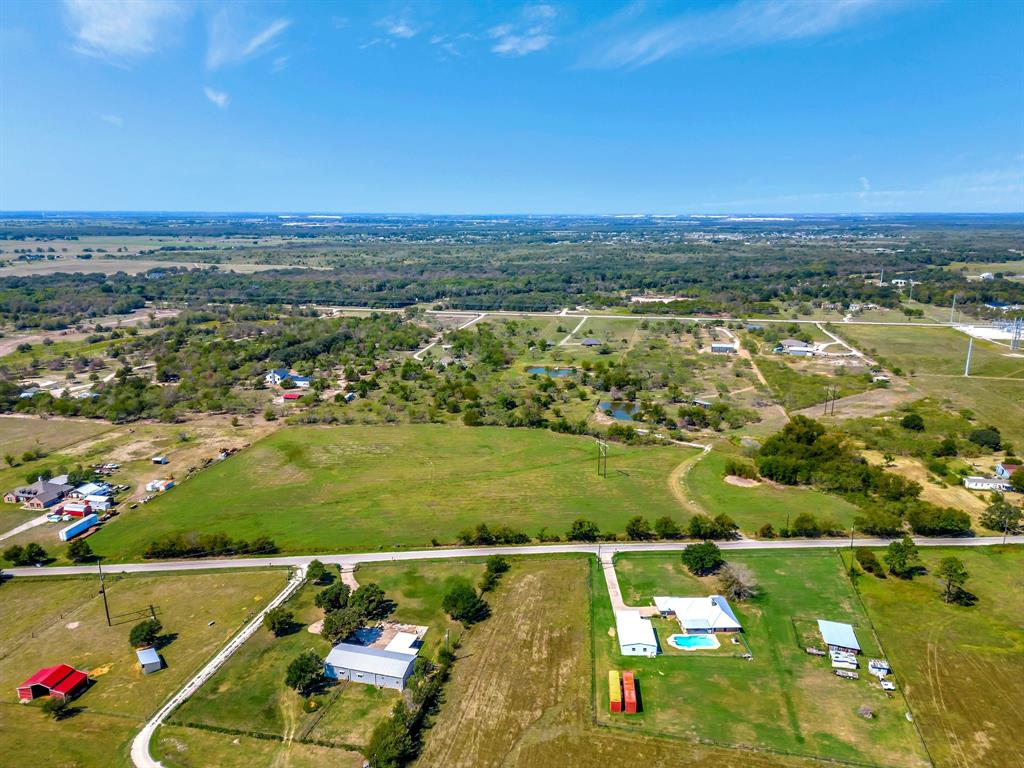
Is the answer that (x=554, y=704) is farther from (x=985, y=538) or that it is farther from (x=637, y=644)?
(x=985, y=538)

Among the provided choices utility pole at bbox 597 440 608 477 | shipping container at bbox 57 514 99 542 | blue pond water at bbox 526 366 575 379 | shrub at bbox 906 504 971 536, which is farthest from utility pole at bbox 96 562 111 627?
blue pond water at bbox 526 366 575 379

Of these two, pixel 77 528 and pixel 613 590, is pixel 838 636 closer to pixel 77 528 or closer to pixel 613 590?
pixel 613 590

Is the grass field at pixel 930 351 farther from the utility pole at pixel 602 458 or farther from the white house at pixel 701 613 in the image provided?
the white house at pixel 701 613

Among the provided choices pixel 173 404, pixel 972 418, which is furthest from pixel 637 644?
pixel 173 404

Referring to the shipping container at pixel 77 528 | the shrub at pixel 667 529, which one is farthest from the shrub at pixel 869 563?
the shipping container at pixel 77 528

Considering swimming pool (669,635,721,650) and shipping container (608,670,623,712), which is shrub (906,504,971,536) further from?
shipping container (608,670,623,712)
